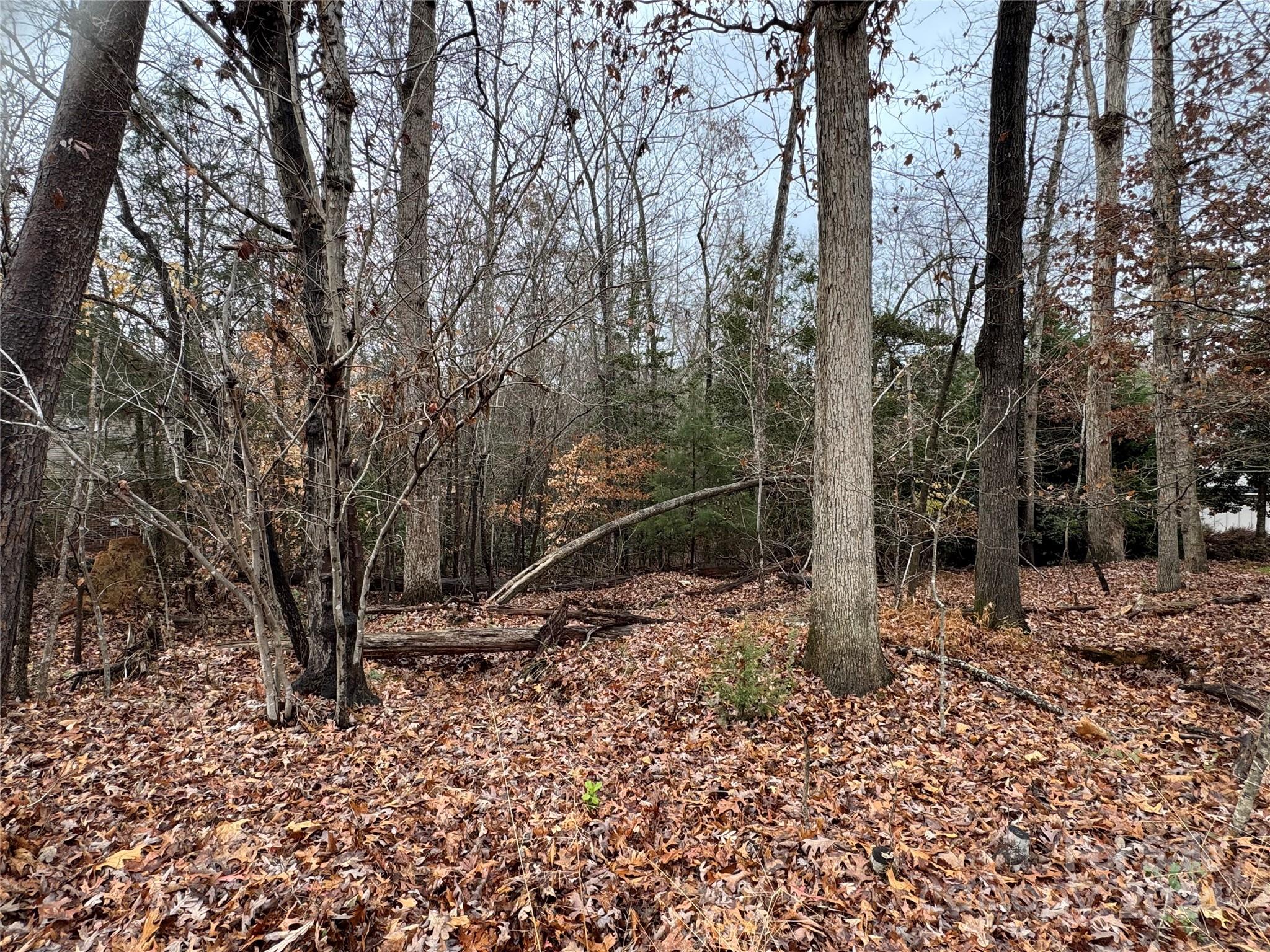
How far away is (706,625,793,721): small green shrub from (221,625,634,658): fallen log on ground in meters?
2.55

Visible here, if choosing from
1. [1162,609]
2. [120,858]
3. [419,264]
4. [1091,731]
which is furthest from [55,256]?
[1162,609]

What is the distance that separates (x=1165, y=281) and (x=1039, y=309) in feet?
5.72

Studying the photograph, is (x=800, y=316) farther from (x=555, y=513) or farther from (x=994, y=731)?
(x=994, y=731)

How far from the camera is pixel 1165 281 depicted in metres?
6.94

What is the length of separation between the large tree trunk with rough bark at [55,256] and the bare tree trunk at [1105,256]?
10150mm

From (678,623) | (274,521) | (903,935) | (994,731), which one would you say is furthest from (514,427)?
(903,935)

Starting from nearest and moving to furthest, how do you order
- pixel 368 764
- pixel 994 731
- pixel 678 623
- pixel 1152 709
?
pixel 368 764 < pixel 994 731 < pixel 1152 709 < pixel 678 623

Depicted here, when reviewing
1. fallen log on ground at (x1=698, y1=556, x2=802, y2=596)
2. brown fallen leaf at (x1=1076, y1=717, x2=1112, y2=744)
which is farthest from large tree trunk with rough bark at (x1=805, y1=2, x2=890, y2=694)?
fallen log on ground at (x1=698, y1=556, x2=802, y2=596)

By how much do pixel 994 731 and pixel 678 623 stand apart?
4025 mm

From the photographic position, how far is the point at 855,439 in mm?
5059

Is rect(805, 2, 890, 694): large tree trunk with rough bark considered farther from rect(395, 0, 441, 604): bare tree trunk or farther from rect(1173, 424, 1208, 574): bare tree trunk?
rect(1173, 424, 1208, 574): bare tree trunk

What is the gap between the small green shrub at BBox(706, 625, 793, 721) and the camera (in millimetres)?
4820

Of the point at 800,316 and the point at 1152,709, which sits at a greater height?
the point at 800,316

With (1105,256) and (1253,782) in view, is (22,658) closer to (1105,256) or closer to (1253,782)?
(1253,782)
